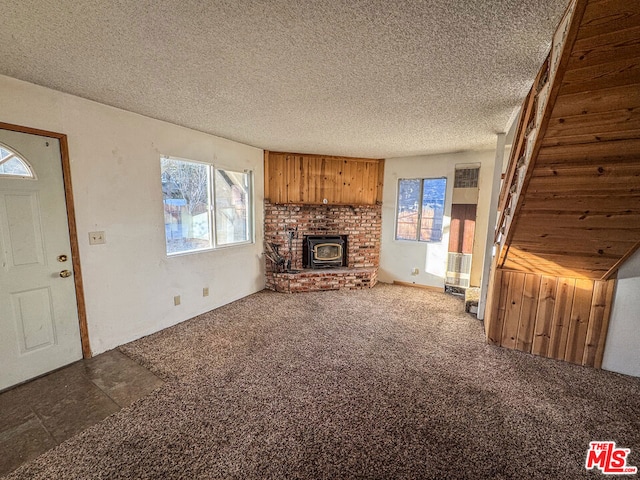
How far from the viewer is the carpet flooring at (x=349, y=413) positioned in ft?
5.09

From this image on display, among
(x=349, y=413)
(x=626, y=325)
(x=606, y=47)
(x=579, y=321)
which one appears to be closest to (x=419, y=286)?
(x=579, y=321)

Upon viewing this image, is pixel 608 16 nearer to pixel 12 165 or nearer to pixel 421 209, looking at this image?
pixel 12 165

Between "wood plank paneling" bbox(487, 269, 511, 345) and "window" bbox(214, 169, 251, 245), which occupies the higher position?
"window" bbox(214, 169, 251, 245)

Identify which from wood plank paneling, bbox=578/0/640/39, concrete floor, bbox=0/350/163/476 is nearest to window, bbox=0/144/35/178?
concrete floor, bbox=0/350/163/476

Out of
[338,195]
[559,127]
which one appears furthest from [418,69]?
[338,195]

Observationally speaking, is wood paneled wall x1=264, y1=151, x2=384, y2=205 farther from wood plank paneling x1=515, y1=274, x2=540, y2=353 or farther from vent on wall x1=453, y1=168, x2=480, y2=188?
wood plank paneling x1=515, y1=274, x2=540, y2=353

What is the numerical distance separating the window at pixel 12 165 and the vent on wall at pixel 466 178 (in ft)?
17.1

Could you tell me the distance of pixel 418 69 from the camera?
1794 millimetres

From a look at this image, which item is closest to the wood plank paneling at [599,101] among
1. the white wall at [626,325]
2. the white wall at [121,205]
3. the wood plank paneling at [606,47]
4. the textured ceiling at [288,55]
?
the wood plank paneling at [606,47]

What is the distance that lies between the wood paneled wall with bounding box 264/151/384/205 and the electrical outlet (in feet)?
8.07

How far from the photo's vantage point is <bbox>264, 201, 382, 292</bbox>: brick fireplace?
4.71 metres

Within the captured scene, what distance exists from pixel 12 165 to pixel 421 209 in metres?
5.14

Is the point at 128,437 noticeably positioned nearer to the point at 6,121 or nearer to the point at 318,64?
the point at 6,121

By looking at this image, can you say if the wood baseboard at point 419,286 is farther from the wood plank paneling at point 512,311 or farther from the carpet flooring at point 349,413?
the wood plank paneling at point 512,311
